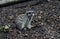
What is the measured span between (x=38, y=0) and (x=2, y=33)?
2057 mm

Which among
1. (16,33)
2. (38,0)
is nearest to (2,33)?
(16,33)

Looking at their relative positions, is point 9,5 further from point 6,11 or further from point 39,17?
point 39,17

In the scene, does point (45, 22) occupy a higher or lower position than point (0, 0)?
lower

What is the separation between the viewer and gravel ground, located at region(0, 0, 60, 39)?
5484 mm

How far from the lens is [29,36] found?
5.46 m

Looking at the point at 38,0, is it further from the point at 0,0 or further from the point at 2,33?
the point at 2,33

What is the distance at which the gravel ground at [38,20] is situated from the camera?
5.48m

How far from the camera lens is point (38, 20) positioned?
6102 millimetres

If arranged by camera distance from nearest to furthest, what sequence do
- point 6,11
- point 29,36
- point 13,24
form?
1. point 29,36
2. point 13,24
3. point 6,11

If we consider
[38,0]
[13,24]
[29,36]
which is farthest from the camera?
[38,0]

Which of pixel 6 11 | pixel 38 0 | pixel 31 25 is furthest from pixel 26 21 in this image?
pixel 38 0

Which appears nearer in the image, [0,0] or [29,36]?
[29,36]

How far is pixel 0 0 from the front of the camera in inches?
261

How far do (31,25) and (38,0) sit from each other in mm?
1443
